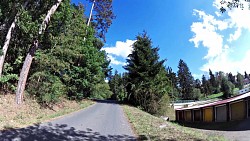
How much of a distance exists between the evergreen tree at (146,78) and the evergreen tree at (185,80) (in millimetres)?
69886

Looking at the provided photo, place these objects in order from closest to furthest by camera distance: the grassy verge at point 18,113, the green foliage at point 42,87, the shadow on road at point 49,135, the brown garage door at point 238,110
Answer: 1. the shadow on road at point 49,135
2. the grassy verge at point 18,113
3. the green foliage at point 42,87
4. the brown garage door at point 238,110

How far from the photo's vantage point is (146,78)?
29.2 metres

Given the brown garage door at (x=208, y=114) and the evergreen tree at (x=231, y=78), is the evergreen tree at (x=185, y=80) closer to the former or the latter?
the evergreen tree at (x=231, y=78)

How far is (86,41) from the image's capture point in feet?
98.8

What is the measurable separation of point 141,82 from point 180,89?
76.1m

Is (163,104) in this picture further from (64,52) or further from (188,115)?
(64,52)

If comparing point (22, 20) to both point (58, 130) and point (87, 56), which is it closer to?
point (58, 130)

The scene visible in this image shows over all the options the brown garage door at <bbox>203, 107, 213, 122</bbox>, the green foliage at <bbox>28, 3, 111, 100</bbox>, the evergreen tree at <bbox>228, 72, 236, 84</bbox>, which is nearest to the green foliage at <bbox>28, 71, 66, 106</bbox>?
the green foliage at <bbox>28, 3, 111, 100</bbox>

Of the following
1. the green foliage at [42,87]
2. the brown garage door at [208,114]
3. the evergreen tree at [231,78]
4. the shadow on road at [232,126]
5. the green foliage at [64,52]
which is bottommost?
the shadow on road at [232,126]

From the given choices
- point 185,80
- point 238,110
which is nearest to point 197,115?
point 238,110

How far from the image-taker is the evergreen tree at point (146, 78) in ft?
93.7

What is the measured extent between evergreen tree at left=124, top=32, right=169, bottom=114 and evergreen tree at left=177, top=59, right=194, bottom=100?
2751 inches

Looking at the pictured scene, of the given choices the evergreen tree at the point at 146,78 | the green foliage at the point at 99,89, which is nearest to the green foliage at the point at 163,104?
the evergreen tree at the point at 146,78

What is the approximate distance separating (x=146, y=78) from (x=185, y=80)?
76993 mm
